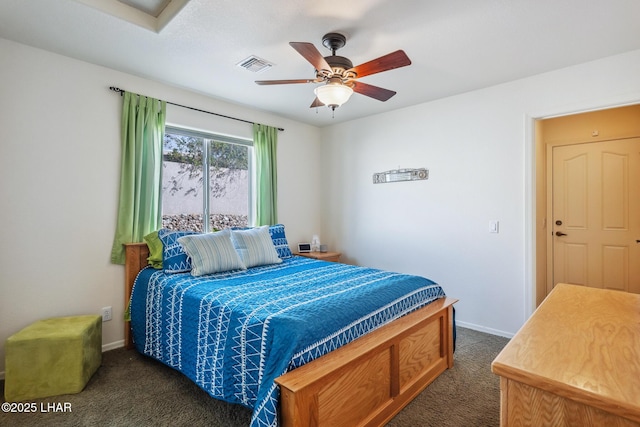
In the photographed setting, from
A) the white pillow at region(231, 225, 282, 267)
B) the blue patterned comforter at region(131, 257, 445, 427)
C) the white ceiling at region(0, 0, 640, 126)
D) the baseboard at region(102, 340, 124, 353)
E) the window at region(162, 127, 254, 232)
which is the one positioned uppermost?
the white ceiling at region(0, 0, 640, 126)

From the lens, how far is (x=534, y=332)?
106 centimetres

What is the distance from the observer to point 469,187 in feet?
11.3

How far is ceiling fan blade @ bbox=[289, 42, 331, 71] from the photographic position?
1844 millimetres

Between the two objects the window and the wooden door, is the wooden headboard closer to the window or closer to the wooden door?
the window

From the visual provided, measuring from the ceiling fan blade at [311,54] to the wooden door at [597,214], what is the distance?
336 cm

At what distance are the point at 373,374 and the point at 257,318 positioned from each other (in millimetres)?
729

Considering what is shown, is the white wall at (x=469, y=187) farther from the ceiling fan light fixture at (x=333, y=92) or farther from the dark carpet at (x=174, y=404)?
the ceiling fan light fixture at (x=333, y=92)

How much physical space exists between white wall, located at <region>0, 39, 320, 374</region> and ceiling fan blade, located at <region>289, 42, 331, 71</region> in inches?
77.7

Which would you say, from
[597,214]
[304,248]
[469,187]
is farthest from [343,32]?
[597,214]

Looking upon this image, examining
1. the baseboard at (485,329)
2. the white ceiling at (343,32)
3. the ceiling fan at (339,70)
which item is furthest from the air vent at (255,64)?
the baseboard at (485,329)

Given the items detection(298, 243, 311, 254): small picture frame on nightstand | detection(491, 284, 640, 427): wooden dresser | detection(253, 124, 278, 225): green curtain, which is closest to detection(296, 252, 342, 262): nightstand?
detection(298, 243, 311, 254): small picture frame on nightstand

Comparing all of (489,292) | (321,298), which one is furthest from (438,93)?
(321,298)

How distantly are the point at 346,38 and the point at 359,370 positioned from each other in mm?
2179

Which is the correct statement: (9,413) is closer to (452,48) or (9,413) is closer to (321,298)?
(321,298)
